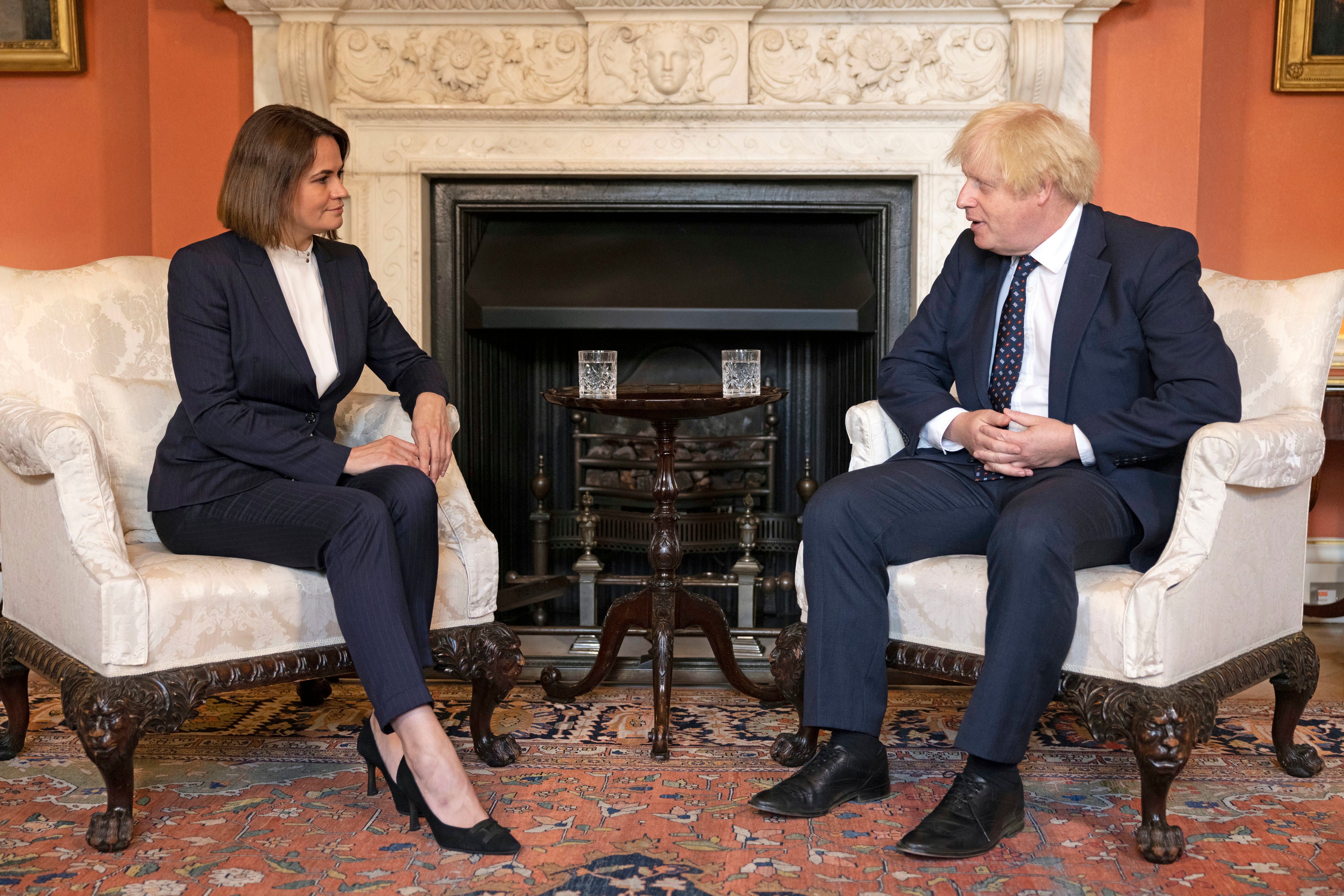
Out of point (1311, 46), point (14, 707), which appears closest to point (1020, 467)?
point (14, 707)

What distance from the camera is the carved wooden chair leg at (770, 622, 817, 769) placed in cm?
204

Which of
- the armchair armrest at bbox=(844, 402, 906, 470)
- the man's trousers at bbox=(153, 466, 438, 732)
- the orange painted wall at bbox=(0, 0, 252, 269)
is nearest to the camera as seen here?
the man's trousers at bbox=(153, 466, 438, 732)

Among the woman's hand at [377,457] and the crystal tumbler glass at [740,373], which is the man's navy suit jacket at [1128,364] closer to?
the crystal tumbler glass at [740,373]

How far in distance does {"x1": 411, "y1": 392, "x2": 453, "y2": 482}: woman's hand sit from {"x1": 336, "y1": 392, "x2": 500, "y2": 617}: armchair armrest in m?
0.03

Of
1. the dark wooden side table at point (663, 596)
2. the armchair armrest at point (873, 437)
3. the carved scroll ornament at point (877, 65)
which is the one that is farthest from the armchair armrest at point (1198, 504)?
the carved scroll ornament at point (877, 65)

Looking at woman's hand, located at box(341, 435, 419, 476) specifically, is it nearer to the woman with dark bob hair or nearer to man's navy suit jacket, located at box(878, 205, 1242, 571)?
the woman with dark bob hair

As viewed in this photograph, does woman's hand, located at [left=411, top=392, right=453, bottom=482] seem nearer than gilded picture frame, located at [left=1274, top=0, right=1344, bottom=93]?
Yes

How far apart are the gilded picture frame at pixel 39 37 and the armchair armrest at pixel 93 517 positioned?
76.0 inches

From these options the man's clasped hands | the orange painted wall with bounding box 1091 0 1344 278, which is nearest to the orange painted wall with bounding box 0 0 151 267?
the man's clasped hands

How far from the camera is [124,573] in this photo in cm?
171

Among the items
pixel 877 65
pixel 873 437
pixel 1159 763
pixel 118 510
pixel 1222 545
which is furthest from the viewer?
pixel 877 65

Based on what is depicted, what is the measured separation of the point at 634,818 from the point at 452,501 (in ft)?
2.29

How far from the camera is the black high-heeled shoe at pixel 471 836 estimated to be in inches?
65.1

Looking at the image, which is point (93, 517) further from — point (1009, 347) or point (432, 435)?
point (1009, 347)
